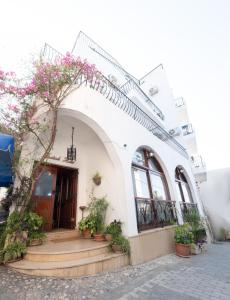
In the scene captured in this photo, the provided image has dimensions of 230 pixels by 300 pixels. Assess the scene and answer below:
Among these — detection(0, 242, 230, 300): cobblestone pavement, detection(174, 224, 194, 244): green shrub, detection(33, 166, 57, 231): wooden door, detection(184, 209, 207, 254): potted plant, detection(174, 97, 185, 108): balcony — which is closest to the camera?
detection(0, 242, 230, 300): cobblestone pavement

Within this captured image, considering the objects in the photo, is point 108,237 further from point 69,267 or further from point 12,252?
point 12,252

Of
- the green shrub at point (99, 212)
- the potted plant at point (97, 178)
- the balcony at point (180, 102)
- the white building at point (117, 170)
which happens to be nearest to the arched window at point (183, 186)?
the white building at point (117, 170)

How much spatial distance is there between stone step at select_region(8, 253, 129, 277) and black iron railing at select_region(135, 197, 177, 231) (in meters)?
1.86

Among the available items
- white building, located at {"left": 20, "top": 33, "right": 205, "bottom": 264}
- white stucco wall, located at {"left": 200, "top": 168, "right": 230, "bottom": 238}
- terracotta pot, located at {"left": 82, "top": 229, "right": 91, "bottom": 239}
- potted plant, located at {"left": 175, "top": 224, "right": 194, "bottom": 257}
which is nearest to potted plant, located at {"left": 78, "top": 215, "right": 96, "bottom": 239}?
terracotta pot, located at {"left": 82, "top": 229, "right": 91, "bottom": 239}

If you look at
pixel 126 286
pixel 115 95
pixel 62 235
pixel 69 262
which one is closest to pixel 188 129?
pixel 115 95

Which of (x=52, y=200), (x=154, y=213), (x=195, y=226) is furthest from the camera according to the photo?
(x=195, y=226)

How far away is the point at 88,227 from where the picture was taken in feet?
17.8

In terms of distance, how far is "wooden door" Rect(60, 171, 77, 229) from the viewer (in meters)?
6.23

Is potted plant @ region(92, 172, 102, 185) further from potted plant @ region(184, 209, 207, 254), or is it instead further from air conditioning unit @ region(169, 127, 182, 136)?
air conditioning unit @ region(169, 127, 182, 136)

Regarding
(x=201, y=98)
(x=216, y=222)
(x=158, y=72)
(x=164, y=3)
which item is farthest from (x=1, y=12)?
(x=216, y=222)

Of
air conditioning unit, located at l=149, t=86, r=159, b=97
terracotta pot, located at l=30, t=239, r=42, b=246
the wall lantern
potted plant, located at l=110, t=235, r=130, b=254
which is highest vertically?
air conditioning unit, located at l=149, t=86, r=159, b=97

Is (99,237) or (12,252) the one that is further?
(99,237)

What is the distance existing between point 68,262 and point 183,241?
4.37 metres

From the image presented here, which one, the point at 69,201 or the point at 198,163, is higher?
the point at 198,163
